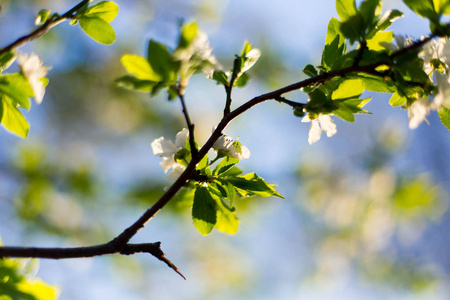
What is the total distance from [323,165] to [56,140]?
2.34m

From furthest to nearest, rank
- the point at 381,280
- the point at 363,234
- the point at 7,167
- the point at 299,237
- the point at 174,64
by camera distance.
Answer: the point at 299,237 < the point at 381,280 < the point at 363,234 < the point at 7,167 < the point at 174,64

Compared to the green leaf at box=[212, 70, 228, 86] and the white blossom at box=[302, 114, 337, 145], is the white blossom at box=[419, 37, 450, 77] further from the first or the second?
the green leaf at box=[212, 70, 228, 86]

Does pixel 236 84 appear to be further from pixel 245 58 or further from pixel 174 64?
pixel 174 64

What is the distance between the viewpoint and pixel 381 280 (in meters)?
3.82

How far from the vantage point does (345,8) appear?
1.96 feet

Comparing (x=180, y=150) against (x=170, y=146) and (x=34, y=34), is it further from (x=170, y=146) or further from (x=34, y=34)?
(x=34, y=34)

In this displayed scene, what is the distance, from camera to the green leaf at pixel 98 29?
2.31 feet

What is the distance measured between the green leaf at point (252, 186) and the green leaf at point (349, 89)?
166 millimetres

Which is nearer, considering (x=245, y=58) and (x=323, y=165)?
(x=245, y=58)

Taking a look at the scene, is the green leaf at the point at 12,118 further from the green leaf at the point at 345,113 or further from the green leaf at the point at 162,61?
the green leaf at the point at 345,113

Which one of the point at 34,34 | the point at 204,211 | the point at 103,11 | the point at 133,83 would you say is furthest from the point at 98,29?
the point at 204,211

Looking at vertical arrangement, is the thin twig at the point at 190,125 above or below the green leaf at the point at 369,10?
below

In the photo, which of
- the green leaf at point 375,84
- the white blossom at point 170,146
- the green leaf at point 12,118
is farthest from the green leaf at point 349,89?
the green leaf at point 12,118

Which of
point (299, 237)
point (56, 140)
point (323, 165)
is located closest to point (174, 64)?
point (323, 165)
